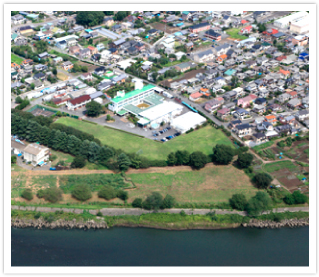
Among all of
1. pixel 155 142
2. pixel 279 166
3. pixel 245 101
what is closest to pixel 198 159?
pixel 155 142

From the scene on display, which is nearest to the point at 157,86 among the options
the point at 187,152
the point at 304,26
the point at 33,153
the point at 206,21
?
the point at 187,152

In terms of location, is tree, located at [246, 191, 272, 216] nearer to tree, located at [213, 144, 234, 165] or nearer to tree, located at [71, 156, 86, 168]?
tree, located at [213, 144, 234, 165]

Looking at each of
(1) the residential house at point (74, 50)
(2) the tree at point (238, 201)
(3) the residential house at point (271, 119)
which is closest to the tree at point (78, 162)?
(2) the tree at point (238, 201)

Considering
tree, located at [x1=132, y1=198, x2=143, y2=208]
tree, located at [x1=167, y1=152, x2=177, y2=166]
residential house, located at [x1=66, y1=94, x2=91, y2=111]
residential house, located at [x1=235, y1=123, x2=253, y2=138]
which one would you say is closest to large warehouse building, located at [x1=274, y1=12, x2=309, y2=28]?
residential house, located at [x1=235, y1=123, x2=253, y2=138]

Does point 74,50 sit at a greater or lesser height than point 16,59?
greater

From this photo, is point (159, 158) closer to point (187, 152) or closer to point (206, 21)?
point (187, 152)

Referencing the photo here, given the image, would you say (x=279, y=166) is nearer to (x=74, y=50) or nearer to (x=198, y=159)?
(x=198, y=159)
